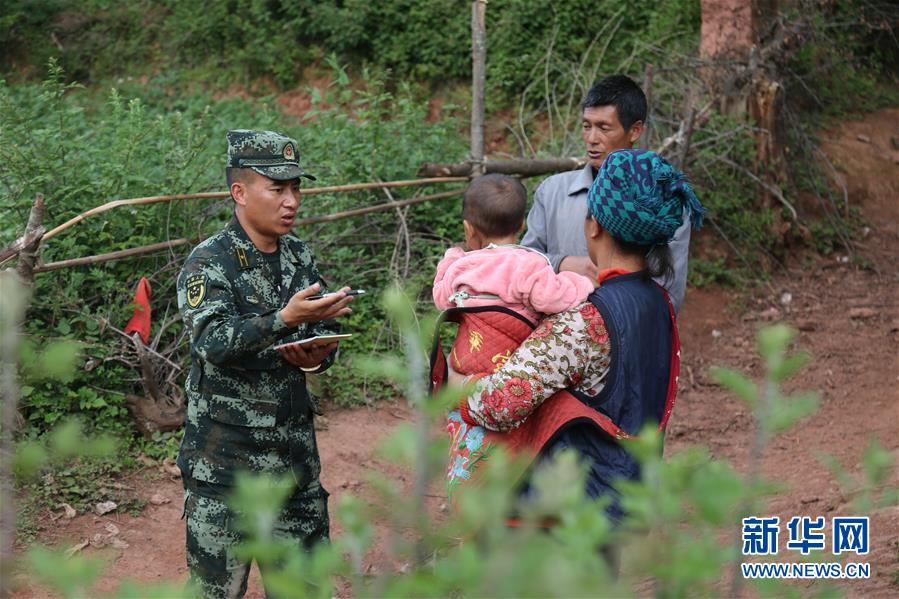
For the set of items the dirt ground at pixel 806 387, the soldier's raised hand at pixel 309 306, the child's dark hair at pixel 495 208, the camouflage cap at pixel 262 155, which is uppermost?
the camouflage cap at pixel 262 155

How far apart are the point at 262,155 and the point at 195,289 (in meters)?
0.48

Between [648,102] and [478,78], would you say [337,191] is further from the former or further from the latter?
[648,102]

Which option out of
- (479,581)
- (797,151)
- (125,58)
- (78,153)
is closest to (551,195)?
Result: (479,581)

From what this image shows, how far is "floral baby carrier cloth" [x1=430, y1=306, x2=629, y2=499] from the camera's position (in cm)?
241

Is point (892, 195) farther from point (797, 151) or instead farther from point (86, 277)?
point (86, 277)

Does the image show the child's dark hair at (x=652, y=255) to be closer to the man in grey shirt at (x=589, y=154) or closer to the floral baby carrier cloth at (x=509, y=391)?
the floral baby carrier cloth at (x=509, y=391)

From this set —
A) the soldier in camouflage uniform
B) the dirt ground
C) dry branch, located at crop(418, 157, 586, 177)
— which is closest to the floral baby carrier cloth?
the soldier in camouflage uniform

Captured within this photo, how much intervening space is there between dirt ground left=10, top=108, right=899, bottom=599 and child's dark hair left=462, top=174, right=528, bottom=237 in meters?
1.64

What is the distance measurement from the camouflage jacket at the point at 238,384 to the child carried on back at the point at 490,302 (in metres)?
0.64

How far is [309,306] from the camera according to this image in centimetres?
273

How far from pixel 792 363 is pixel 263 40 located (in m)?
10.8

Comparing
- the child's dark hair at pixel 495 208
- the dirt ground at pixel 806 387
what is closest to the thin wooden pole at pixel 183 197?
the dirt ground at pixel 806 387

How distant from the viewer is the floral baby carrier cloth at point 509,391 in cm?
241

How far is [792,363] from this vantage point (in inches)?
50.4
